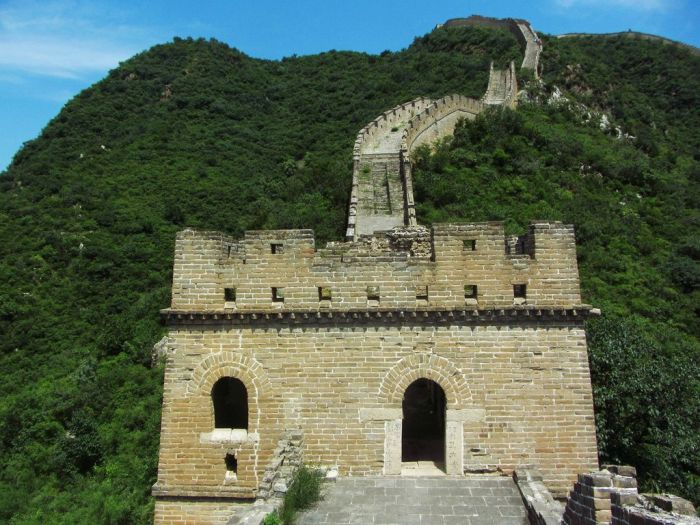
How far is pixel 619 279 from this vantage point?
25.4 m

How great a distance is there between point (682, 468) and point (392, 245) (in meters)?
9.02

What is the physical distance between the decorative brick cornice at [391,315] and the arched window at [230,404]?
1883 millimetres

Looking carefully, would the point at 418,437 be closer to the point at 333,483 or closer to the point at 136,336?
the point at 333,483

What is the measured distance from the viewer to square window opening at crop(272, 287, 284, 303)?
10594 mm

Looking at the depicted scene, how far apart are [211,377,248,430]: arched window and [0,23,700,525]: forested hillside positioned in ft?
19.9

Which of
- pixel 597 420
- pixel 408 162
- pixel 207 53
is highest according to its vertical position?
pixel 207 53

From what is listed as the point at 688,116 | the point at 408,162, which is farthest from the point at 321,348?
the point at 688,116

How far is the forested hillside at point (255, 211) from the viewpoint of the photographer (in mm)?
17938

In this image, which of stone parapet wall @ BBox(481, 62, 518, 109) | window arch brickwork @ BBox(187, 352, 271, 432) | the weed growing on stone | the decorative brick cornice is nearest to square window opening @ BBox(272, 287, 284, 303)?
the decorative brick cornice

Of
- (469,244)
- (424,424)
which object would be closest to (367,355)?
(469,244)

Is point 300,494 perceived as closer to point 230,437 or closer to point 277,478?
point 277,478

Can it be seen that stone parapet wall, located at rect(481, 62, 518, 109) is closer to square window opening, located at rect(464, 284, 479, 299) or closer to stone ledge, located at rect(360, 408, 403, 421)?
square window opening, located at rect(464, 284, 479, 299)

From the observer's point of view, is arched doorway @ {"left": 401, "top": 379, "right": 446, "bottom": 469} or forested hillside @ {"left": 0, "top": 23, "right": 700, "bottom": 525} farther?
forested hillside @ {"left": 0, "top": 23, "right": 700, "bottom": 525}

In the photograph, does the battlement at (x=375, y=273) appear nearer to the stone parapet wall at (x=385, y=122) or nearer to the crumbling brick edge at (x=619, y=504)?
the crumbling brick edge at (x=619, y=504)
